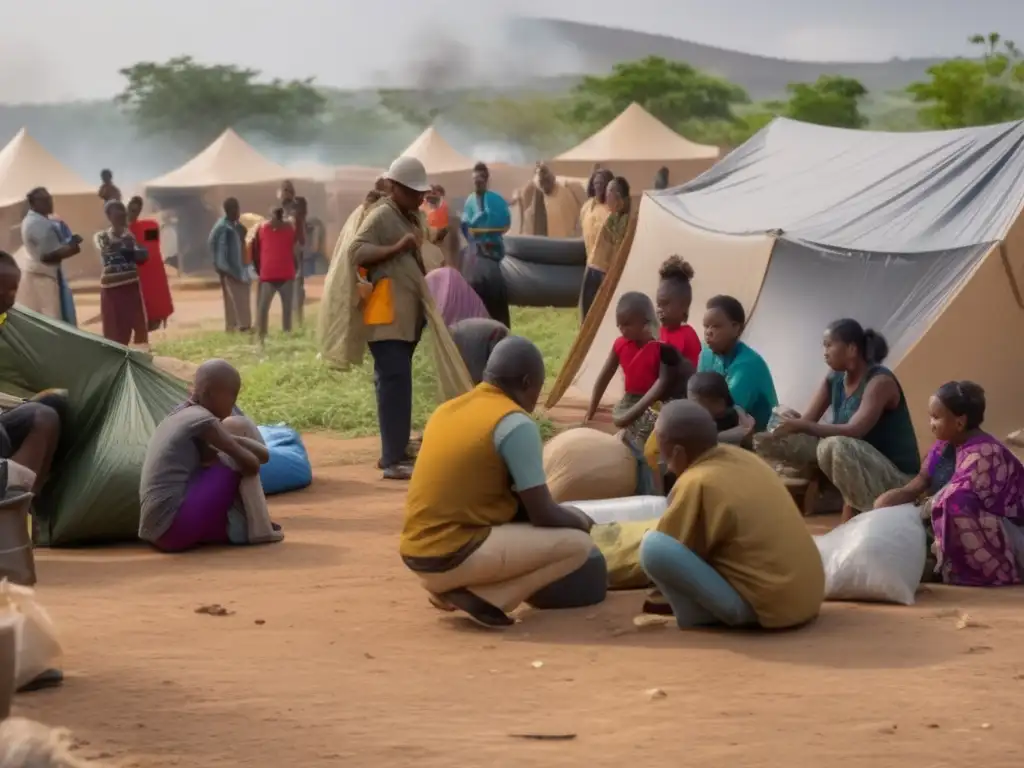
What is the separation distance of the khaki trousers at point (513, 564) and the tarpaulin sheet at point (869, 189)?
180 inches

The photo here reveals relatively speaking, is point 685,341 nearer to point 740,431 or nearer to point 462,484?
point 740,431

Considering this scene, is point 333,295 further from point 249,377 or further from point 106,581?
point 249,377

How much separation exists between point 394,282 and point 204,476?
2228 millimetres

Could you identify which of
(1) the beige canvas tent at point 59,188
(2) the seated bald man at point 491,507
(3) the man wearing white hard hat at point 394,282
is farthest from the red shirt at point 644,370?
(1) the beige canvas tent at point 59,188

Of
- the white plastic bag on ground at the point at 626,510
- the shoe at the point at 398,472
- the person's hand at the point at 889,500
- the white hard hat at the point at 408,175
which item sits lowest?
the shoe at the point at 398,472

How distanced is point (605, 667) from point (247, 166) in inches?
1031

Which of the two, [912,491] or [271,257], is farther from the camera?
[271,257]

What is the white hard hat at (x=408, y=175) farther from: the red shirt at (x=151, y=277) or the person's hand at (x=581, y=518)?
the red shirt at (x=151, y=277)

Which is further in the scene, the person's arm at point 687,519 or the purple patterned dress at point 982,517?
the purple patterned dress at point 982,517

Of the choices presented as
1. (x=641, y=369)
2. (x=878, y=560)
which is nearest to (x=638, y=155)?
(x=641, y=369)

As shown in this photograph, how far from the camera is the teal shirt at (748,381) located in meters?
8.18

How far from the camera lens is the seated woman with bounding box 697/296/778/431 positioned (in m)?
8.18

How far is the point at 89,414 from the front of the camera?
810cm

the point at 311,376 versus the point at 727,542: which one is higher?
the point at 727,542
